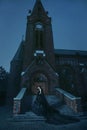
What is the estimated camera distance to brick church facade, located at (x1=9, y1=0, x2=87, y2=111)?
1906cm

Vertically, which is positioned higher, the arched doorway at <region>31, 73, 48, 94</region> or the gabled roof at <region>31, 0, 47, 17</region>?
the gabled roof at <region>31, 0, 47, 17</region>

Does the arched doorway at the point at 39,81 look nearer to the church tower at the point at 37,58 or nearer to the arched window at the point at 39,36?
the church tower at the point at 37,58

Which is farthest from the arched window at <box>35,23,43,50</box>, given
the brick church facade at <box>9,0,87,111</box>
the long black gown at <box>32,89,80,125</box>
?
the long black gown at <box>32,89,80,125</box>

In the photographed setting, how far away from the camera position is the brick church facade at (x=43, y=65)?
19.1m

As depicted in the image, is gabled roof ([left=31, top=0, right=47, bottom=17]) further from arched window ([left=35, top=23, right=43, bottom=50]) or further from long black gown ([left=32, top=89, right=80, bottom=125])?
long black gown ([left=32, top=89, right=80, bottom=125])

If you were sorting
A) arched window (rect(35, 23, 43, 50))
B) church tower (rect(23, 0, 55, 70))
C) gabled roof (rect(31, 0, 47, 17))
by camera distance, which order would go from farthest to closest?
gabled roof (rect(31, 0, 47, 17)) → arched window (rect(35, 23, 43, 50)) → church tower (rect(23, 0, 55, 70))

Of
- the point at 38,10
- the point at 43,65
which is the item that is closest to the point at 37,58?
the point at 43,65

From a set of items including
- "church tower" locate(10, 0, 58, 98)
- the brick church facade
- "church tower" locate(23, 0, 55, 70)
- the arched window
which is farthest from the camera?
the arched window

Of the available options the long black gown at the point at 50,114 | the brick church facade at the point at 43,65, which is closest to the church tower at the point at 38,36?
the brick church facade at the point at 43,65

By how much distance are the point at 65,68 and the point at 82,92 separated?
206 inches

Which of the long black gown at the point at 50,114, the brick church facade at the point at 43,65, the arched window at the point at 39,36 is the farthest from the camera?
the arched window at the point at 39,36

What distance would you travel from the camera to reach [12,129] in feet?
23.6

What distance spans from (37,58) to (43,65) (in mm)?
1437

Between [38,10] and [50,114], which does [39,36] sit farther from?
[50,114]
